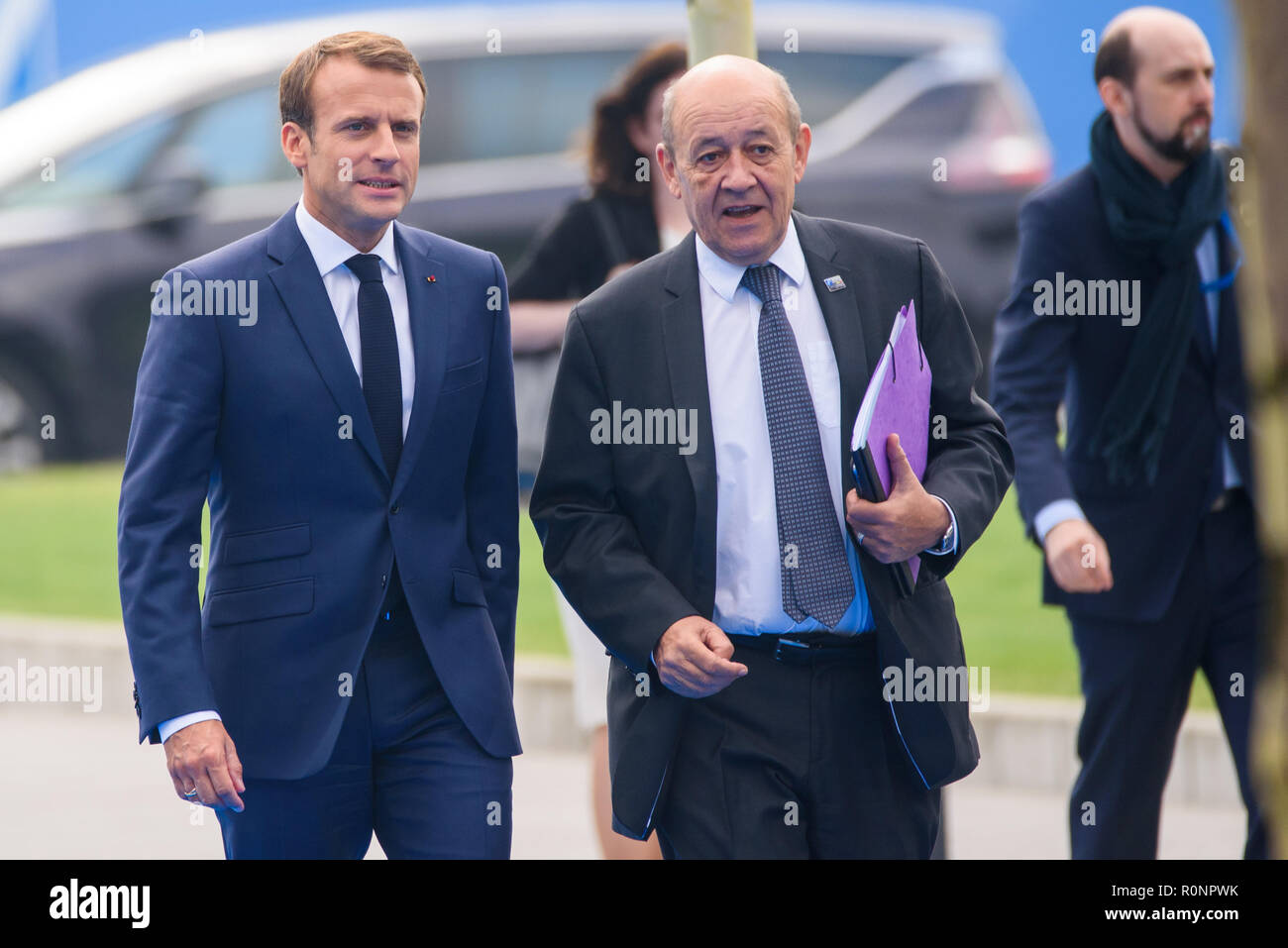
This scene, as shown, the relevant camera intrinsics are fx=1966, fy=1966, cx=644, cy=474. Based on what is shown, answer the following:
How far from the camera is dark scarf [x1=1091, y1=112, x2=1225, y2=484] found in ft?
14.7

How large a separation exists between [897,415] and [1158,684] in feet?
5.52

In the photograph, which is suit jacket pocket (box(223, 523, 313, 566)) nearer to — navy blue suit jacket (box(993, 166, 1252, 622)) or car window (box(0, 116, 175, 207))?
navy blue suit jacket (box(993, 166, 1252, 622))

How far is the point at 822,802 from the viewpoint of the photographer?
331cm

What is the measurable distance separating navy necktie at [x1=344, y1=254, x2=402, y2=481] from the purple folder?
32.0 inches

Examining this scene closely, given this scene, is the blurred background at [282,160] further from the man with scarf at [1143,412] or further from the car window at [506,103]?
the man with scarf at [1143,412]

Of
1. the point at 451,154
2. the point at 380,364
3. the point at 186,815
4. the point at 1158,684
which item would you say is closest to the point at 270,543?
the point at 380,364

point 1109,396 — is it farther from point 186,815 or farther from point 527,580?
point 527,580

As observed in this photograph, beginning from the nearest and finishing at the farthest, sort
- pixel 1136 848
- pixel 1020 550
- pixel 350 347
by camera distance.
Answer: pixel 350 347
pixel 1136 848
pixel 1020 550

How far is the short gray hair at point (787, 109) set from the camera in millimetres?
3367

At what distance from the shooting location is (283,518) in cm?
339

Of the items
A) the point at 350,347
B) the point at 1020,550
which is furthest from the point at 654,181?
the point at 1020,550

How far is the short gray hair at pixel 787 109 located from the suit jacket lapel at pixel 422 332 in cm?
47
